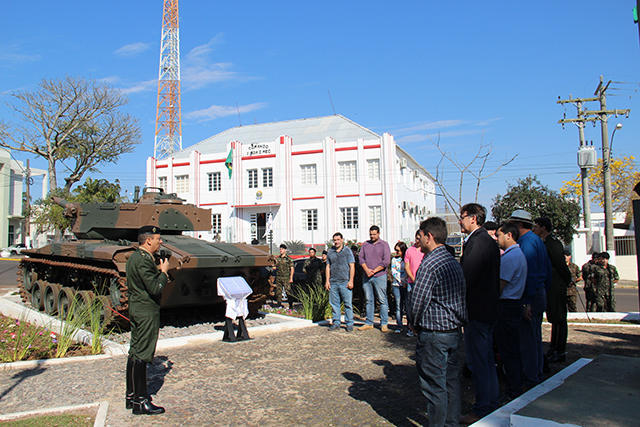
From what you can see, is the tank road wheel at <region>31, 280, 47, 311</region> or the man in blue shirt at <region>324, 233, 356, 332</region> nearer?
the man in blue shirt at <region>324, 233, 356, 332</region>

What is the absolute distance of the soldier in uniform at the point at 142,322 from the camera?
4.81m

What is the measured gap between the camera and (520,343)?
530 cm

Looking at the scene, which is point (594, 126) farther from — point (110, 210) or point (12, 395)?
point (12, 395)

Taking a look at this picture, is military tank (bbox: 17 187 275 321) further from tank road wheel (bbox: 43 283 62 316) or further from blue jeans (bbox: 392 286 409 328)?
blue jeans (bbox: 392 286 409 328)

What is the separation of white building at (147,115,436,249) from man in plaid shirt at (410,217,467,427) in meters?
27.3

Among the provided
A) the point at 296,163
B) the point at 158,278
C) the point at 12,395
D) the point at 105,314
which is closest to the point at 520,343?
the point at 158,278

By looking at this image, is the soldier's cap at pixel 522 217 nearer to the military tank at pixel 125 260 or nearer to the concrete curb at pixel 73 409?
the concrete curb at pixel 73 409

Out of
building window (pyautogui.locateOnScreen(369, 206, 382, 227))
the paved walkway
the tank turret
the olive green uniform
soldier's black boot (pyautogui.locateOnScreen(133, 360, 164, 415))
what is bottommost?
the paved walkway

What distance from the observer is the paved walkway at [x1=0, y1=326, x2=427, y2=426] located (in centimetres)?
472

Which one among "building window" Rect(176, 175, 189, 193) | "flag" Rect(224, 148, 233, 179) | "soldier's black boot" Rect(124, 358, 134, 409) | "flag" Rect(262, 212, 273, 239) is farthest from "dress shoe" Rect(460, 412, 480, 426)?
"building window" Rect(176, 175, 189, 193)

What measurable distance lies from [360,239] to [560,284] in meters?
25.6

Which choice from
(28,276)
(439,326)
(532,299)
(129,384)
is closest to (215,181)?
(28,276)

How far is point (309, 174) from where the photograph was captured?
33.8 meters

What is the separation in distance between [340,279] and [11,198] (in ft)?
163
